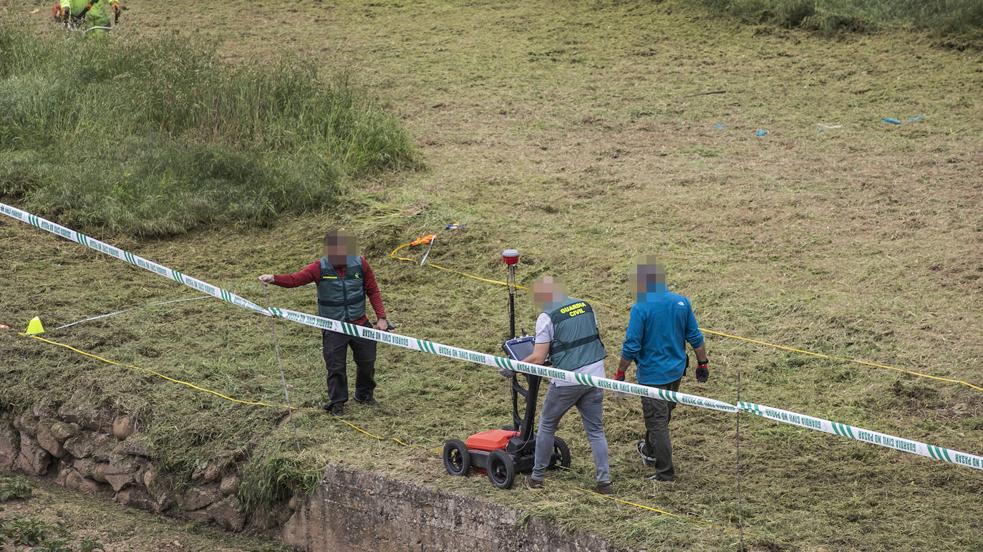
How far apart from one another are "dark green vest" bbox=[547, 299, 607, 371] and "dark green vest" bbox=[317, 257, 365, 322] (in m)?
2.05

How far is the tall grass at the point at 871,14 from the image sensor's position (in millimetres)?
17469

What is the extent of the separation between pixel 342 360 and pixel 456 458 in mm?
1492

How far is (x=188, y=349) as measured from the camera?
10844 mm

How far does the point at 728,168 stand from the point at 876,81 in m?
3.56

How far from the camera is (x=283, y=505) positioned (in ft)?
29.3

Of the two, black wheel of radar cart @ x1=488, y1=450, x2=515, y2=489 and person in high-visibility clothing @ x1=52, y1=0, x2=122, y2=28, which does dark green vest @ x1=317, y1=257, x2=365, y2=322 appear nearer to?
black wheel of radar cart @ x1=488, y1=450, x2=515, y2=489

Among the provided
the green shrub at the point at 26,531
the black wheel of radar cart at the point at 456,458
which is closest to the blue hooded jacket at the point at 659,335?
the black wheel of radar cart at the point at 456,458

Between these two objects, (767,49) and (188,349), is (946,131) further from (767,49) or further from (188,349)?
(188,349)

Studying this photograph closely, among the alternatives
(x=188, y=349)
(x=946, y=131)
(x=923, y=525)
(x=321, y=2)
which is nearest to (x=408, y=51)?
(x=321, y=2)

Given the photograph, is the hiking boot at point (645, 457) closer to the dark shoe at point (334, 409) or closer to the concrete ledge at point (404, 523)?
the concrete ledge at point (404, 523)

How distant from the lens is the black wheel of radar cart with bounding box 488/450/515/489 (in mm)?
7992

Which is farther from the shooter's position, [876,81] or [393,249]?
[876,81]

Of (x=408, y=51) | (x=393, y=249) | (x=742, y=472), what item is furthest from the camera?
(x=408, y=51)

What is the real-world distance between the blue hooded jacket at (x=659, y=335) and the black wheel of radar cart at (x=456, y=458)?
126 cm
